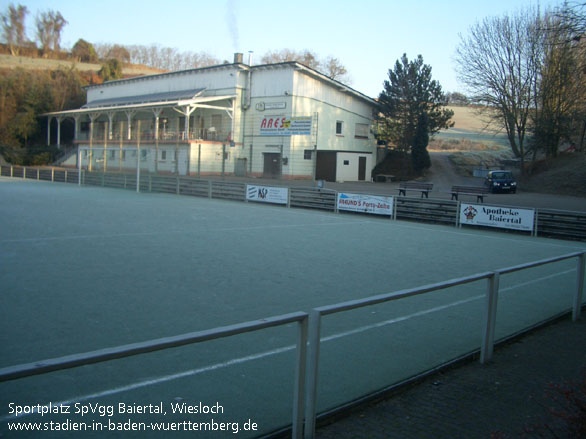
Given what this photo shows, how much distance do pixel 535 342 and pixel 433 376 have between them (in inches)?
76.5

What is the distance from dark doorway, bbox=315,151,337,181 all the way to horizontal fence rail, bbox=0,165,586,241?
16.7 m

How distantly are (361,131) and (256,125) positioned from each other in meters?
12.0

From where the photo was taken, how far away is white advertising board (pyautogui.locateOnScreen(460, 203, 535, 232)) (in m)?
17.9

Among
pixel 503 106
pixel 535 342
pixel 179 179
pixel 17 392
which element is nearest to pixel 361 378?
pixel 535 342

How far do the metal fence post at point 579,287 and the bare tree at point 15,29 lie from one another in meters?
150

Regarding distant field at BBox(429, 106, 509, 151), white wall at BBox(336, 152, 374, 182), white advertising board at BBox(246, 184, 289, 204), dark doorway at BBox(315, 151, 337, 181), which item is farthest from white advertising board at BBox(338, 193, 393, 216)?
distant field at BBox(429, 106, 509, 151)

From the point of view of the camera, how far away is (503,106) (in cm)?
4178

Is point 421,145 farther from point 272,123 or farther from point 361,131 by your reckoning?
point 272,123

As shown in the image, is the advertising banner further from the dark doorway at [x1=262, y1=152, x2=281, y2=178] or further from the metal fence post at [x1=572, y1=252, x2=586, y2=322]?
the metal fence post at [x1=572, y1=252, x2=586, y2=322]

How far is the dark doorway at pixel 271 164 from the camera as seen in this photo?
43.5 metres

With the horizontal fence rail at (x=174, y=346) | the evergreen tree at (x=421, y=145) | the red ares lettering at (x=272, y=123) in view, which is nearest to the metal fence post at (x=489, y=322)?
the horizontal fence rail at (x=174, y=346)

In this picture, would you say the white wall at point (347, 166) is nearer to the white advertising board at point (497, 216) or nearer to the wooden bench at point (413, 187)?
the wooden bench at point (413, 187)

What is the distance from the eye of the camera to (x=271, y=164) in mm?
44281

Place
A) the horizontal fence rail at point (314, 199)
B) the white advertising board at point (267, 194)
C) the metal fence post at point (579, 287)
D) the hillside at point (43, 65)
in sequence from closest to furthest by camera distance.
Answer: the metal fence post at point (579, 287)
the horizontal fence rail at point (314, 199)
the white advertising board at point (267, 194)
the hillside at point (43, 65)
